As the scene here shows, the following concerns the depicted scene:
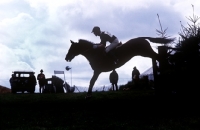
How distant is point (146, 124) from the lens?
23.2 feet

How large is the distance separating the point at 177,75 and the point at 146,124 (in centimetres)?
238

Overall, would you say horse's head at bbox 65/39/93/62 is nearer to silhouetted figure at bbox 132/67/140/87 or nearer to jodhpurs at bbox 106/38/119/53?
jodhpurs at bbox 106/38/119/53

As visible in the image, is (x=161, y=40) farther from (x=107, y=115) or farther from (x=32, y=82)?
(x=32, y=82)

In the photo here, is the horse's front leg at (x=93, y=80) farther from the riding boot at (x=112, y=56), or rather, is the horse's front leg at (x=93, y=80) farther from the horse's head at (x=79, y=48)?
the horse's head at (x=79, y=48)

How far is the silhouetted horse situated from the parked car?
13336 millimetres

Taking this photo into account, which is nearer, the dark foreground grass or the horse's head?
the dark foreground grass

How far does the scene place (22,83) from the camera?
78.3 ft

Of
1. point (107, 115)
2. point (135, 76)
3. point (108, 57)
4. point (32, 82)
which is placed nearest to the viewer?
point (107, 115)

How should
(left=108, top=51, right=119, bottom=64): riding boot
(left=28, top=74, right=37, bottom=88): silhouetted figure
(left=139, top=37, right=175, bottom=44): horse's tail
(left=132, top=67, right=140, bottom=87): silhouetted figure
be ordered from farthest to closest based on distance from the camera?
(left=28, top=74, right=37, bottom=88): silhouetted figure
(left=132, top=67, right=140, bottom=87): silhouetted figure
(left=108, top=51, right=119, bottom=64): riding boot
(left=139, top=37, right=175, bottom=44): horse's tail

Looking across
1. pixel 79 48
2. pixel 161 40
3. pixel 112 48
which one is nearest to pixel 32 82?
pixel 79 48

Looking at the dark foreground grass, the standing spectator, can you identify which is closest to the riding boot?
the dark foreground grass

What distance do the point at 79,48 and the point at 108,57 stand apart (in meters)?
1.37

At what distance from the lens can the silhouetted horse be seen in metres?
11.4

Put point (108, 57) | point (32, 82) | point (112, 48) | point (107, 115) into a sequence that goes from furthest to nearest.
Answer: point (32, 82), point (108, 57), point (112, 48), point (107, 115)
